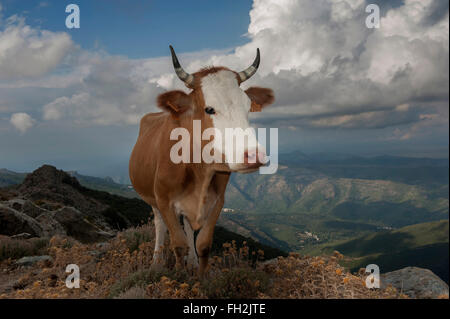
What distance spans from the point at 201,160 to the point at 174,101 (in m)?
1.19

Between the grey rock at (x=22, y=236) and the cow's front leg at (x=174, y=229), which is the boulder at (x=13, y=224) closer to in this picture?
the grey rock at (x=22, y=236)

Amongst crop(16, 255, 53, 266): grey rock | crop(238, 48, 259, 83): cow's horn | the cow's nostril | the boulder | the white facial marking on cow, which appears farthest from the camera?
the boulder

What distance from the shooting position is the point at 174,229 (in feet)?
20.5

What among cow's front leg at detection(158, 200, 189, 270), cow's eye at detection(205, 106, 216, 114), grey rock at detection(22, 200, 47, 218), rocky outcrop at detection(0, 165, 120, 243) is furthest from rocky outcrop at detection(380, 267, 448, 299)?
grey rock at detection(22, 200, 47, 218)

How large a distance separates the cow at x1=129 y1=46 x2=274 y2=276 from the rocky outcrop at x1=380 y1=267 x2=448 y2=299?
4.09m

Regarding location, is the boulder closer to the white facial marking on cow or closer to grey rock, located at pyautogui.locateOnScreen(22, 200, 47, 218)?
grey rock, located at pyautogui.locateOnScreen(22, 200, 47, 218)

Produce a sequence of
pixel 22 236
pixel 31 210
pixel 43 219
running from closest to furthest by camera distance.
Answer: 1. pixel 22 236
2. pixel 43 219
3. pixel 31 210

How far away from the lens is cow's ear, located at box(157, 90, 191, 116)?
18.4 ft

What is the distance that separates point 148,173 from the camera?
23.1 feet

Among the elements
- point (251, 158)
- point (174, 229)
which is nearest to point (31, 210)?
point (174, 229)

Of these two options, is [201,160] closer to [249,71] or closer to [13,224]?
[249,71]

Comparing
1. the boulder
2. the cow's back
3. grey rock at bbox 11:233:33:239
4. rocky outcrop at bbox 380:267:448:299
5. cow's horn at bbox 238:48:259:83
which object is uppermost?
cow's horn at bbox 238:48:259:83

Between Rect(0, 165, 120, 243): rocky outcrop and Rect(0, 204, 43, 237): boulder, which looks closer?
Rect(0, 204, 43, 237): boulder
